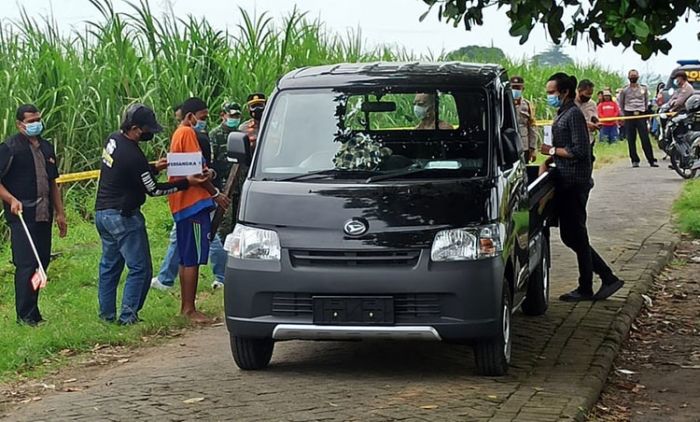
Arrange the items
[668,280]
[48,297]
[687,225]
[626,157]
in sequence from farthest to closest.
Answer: [626,157] < [687,225] < [668,280] < [48,297]

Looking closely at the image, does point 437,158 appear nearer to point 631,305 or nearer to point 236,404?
point 236,404

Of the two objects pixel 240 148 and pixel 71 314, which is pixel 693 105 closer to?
pixel 71 314

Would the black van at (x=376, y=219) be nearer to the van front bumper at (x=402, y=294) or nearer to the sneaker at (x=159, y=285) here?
the van front bumper at (x=402, y=294)

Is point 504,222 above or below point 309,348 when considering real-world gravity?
above

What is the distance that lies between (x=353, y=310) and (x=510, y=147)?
1730 millimetres

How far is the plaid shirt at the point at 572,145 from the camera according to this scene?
11.0m

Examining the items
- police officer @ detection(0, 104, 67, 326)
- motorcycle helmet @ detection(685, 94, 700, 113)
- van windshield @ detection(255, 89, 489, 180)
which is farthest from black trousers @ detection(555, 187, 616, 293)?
motorcycle helmet @ detection(685, 94, 700, 113)

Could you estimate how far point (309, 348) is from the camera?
31.2 feet

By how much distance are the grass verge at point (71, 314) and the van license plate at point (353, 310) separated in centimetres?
214

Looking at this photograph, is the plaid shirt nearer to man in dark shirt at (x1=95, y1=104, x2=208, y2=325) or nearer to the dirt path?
the dirt path

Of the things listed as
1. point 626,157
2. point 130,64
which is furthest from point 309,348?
point 626,157

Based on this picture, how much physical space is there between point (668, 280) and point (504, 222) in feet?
17.2

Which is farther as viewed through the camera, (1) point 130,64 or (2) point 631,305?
(1) point 130,64

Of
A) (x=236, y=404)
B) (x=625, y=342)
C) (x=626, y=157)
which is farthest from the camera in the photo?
(x=626, y=157)
